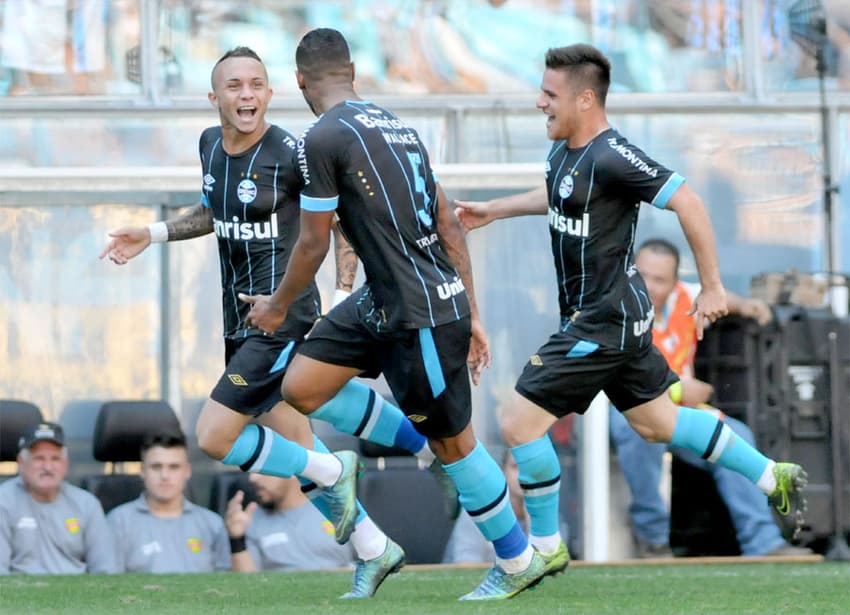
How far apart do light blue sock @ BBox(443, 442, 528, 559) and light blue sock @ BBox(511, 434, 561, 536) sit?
323mm

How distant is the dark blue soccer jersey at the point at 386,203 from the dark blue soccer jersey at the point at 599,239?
23.5 inches

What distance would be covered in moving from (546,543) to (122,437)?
3290 millimetres

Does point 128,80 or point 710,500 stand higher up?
point 128,80

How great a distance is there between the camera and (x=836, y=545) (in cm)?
1012

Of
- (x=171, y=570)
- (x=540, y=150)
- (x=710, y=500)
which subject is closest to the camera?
(x=171, y=570)

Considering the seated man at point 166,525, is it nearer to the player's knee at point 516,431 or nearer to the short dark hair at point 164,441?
the short dark hair at point 164,441

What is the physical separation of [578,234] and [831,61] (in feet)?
17.7

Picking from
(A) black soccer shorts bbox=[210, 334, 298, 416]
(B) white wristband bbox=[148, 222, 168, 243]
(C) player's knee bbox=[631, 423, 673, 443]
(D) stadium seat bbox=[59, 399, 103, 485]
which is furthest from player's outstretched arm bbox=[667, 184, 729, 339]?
(D) stadium seat bbox=[59, 399, 103, 485]

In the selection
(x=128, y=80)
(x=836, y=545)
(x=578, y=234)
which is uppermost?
(x=128, y=80)

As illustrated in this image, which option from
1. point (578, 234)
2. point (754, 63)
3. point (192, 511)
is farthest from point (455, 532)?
point (754, 63)

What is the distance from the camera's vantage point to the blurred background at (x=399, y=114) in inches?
425

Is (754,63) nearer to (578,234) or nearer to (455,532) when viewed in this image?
(455,532)

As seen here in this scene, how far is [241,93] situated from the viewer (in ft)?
25.7

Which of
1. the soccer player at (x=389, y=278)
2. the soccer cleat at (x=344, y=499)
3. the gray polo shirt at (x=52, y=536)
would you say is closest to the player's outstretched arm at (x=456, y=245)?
the soccer player at (x=389, y=278)
